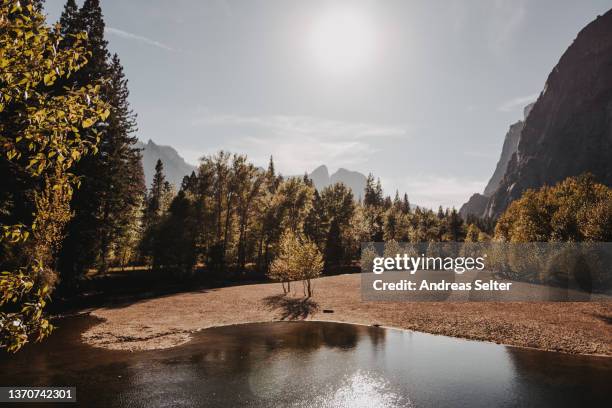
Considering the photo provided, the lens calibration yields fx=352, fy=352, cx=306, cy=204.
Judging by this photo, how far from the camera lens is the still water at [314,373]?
54.5 ft

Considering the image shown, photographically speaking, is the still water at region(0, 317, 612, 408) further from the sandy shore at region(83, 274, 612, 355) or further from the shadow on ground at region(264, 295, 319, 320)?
the shadow on ground at region(264, 295, 319, 320)

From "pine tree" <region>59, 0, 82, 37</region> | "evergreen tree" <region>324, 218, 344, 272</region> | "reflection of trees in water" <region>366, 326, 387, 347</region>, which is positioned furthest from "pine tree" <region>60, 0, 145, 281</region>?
"evergreen tree" <region>324, 218, 344, 272</region>

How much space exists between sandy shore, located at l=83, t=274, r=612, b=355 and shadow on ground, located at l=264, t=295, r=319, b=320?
10 centimetres

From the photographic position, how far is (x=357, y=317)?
3503 centimetres

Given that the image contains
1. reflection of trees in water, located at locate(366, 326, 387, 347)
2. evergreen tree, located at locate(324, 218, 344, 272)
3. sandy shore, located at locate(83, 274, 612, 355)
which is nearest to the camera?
sandy shore, located at locate(83, 274, 612, 355)

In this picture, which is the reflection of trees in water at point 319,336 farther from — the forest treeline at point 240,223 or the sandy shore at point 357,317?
the forest treeline at point 240,223

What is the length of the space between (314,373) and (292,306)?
741 inches

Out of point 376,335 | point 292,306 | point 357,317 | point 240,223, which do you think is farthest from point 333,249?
point 376,335

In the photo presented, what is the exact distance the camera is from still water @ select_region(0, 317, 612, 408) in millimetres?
16609

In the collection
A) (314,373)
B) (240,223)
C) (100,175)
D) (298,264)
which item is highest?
(100,175)

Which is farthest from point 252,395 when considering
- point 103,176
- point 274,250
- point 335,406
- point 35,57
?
point 274,250

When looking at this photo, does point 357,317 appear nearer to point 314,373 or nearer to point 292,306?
point 292,306

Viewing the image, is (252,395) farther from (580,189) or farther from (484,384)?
(580,189)

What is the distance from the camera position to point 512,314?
1319 inches
